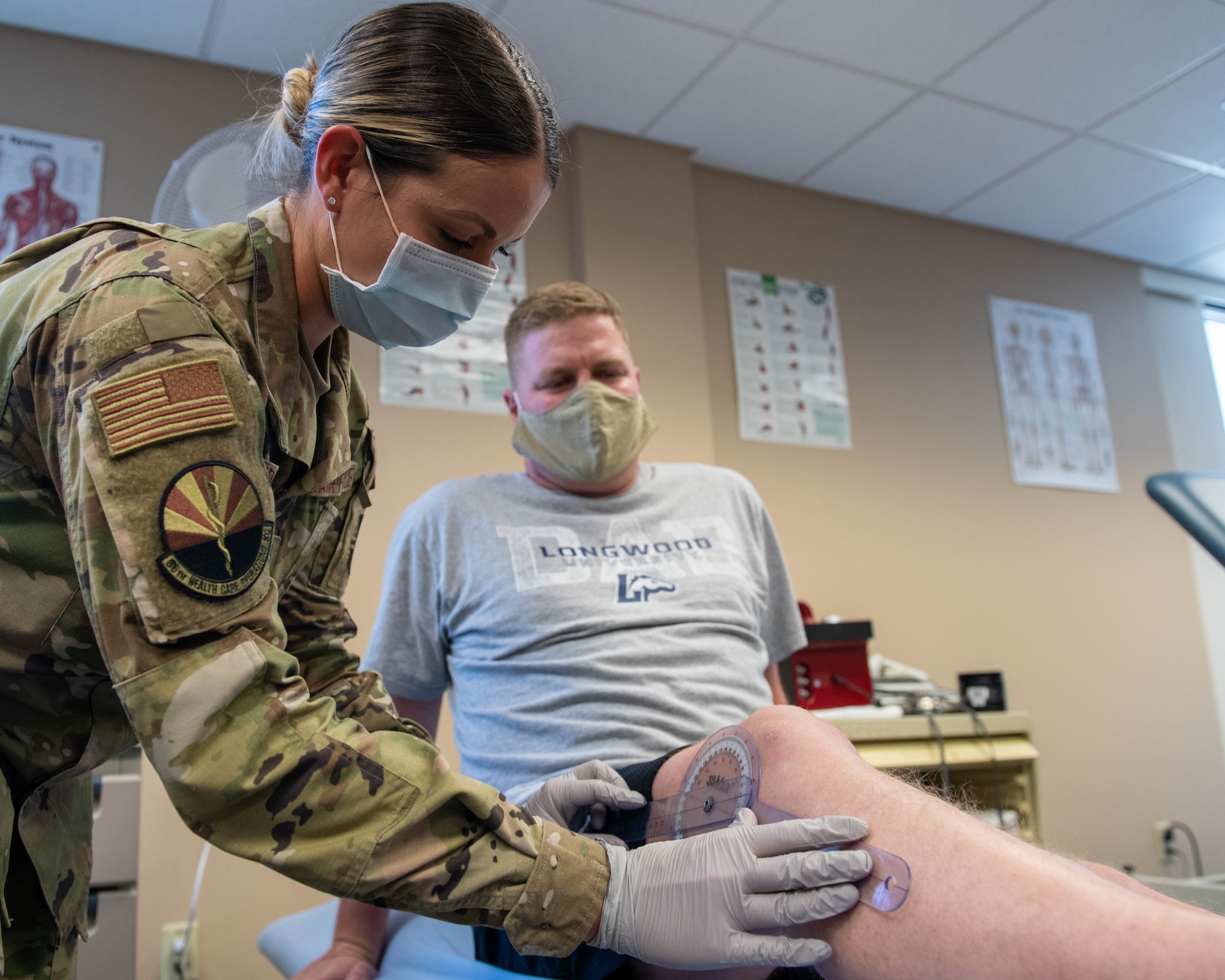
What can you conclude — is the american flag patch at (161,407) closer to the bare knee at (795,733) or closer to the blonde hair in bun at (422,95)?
the blonde hair in bun at (422,95)

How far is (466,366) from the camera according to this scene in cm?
255

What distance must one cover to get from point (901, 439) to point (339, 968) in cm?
271

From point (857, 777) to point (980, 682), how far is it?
1.88 metres

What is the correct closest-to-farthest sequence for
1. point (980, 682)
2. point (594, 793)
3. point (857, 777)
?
1. point (857, 777)
2. point (594, 793)
3. point (980, 682)

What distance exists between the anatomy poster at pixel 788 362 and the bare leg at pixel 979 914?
2251 millimetres

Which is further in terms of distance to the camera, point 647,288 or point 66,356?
A: point 647,288

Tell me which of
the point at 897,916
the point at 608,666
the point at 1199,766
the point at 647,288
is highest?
the point at 647,288

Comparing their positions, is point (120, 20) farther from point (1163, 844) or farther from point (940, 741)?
point (1163, 844)

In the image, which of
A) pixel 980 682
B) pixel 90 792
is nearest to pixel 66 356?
pixel 90 792

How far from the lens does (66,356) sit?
2.18 feet

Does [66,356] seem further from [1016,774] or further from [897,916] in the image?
[1016,774]

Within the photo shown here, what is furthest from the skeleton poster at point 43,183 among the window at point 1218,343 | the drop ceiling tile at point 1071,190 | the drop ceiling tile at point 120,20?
the window at point 1218,343

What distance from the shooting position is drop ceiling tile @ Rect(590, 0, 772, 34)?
2301 mm

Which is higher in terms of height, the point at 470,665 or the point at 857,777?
the point at 470,665
